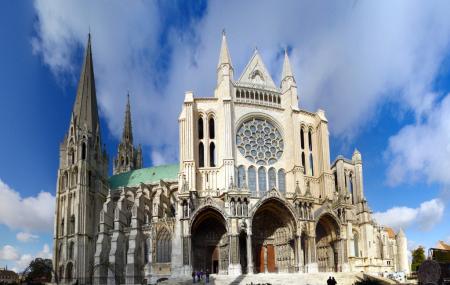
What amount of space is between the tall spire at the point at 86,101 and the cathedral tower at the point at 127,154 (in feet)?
52.6

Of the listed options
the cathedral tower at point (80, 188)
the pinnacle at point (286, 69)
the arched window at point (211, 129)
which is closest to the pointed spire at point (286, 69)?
the pinnacle at point (286, 69)

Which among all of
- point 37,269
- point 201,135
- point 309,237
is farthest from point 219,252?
point 37,269

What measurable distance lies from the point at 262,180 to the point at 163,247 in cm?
1110

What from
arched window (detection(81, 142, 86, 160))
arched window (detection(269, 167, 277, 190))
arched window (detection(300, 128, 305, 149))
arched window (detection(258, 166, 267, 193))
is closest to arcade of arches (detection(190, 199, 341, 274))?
arched window (detection(258, 166, 267, 193))

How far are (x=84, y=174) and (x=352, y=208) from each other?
3145 centimetres

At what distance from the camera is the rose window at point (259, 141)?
4294 centimetres

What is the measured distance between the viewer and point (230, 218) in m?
36.9

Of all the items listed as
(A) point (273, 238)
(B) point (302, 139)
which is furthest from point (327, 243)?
(B) point (302, 139)

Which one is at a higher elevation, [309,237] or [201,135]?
[201,135]

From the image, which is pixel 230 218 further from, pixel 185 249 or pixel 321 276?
pixel 321 276

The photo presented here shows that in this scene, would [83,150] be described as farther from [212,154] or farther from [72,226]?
[212,154]

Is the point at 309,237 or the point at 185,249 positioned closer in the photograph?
the point at 185,249

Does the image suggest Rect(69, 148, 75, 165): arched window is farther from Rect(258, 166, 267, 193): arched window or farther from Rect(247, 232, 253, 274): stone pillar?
Rect(247, 232, 253, 274): stone pillar

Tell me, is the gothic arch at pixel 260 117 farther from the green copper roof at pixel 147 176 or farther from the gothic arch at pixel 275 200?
the green copper roof at pixel 147 176
